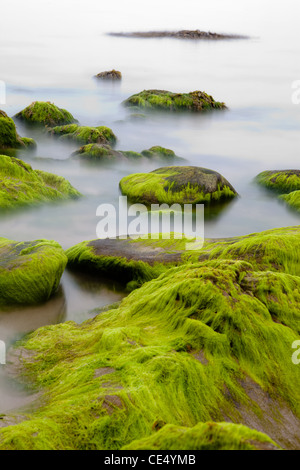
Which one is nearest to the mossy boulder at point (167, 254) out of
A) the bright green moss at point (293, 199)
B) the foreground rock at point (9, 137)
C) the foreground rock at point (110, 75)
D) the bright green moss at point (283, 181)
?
the bright green moss at point (293, 199)

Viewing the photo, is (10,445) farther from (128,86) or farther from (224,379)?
(128,86)

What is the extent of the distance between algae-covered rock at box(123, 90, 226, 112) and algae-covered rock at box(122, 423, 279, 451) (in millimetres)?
20017

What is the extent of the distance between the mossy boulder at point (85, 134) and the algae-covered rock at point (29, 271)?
30.8ft

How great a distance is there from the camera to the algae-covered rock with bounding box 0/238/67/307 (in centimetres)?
580

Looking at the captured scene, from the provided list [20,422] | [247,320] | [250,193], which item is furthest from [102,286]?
[250,193]

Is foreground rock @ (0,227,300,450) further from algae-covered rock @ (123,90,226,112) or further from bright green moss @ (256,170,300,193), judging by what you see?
algae-covered rock @ (123,90,226,112)

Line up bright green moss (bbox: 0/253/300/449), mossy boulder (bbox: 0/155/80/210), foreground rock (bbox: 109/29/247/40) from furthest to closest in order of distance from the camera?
foreground rock (bbox: 109/29/247/40)
mossy boulder (bbox: 0/155/80/210)
bright green moss (bbox: 0/253/300/449)

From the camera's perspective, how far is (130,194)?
11.0m

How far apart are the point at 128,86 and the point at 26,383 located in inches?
1092

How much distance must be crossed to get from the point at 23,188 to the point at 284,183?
23.8 feet

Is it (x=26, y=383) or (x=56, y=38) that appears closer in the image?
(x=26, y=383)

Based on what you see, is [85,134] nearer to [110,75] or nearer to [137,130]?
[137,130]

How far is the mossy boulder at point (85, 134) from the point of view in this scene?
15.3 metres

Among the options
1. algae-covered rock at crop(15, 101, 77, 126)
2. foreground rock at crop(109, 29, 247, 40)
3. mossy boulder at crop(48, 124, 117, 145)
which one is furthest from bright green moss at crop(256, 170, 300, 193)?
foreground rock at crop(109, 29, 247, 40)
